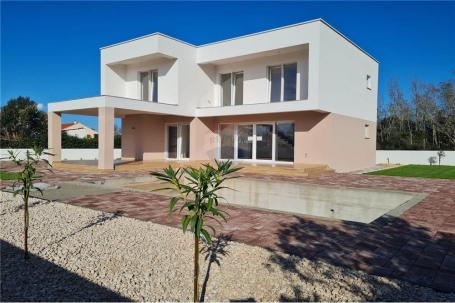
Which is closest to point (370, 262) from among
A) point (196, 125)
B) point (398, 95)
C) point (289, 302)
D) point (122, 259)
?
point (289, 302)

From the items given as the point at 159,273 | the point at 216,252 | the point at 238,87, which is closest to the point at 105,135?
the point at 238,87

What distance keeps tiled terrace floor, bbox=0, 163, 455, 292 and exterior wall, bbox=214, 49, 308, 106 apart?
10.1m

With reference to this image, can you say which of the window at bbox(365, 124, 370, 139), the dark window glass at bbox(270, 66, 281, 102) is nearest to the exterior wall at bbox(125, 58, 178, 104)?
the dark window glass at bbox(270, 66, 281, 102)

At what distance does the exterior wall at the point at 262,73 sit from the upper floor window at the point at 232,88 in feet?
1.39

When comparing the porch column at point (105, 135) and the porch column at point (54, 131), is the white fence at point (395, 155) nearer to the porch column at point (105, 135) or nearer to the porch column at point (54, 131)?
the porch column at point (54, 131)

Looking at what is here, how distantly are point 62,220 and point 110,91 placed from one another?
15726 millimetres

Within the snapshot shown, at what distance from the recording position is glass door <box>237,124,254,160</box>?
18.8 metres

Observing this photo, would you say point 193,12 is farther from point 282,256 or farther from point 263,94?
point 282,256

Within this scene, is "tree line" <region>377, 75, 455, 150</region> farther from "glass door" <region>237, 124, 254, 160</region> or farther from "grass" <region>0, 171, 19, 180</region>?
"grass" <region>0, 171, 19, 180</region>

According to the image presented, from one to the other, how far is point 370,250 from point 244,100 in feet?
49.3

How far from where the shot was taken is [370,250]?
4629 mm

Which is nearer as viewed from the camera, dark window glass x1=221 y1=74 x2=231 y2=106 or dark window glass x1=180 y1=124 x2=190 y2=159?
dark window glass x1=221 y1=74 x2=231 y2=106

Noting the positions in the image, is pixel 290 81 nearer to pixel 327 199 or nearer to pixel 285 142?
pixel 285 142

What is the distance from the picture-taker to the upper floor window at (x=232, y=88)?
19.5m
